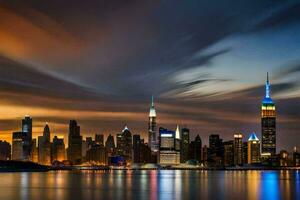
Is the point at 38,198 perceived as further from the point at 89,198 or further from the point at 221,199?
the point at 221,199

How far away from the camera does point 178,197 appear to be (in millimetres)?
87125

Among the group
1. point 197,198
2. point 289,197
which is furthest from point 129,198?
point 289,197

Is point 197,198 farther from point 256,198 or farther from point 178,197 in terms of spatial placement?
point 256,198

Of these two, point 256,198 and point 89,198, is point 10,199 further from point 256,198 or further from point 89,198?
point 256,198

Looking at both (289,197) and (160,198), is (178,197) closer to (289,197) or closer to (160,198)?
(160,198)

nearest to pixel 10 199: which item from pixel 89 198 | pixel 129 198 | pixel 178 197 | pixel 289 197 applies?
pixel 89 198

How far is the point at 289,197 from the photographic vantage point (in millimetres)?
87312

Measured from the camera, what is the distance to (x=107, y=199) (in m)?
82.1

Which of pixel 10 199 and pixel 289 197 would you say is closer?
pixel 10 199

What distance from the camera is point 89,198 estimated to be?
8362 cm

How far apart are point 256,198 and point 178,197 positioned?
1232 centimetres

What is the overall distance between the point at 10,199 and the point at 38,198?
14.7 feet

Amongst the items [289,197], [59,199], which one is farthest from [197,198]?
[59,199]

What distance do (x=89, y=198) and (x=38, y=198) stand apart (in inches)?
319
